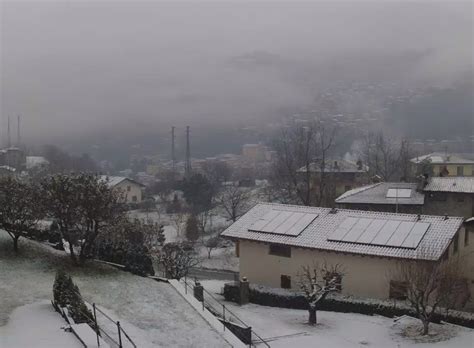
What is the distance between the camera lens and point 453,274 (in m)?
20.8

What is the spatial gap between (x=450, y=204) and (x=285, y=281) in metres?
17.3

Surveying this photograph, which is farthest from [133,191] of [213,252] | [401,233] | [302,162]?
[401,233]

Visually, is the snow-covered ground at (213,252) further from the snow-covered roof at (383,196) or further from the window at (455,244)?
the window at (455,244)

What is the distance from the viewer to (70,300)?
1616cm

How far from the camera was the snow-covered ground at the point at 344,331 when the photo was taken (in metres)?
19.2

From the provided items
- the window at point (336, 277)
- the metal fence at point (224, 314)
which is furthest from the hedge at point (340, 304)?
the metal fence at point (224, 314)

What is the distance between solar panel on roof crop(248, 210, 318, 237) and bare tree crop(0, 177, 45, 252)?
10.7 meters

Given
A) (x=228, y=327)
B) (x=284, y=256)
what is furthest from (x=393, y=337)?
(x=284, y=256)

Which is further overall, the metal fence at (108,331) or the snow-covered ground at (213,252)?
the snow-covered ground at (213,252)

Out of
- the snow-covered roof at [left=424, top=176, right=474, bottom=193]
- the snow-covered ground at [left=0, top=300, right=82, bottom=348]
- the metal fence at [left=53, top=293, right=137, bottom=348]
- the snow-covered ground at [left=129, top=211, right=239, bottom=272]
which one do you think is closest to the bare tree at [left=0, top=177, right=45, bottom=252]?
the snow-covered ground at [left=0, top=300, right=82, bottom=348]

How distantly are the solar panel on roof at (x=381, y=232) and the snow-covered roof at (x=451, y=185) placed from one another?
13.3m

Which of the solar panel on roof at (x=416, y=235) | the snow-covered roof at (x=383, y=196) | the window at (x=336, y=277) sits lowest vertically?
the window at (x=336, y=277)

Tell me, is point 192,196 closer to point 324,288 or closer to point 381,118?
point 324,288

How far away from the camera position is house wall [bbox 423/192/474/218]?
3769 cm
